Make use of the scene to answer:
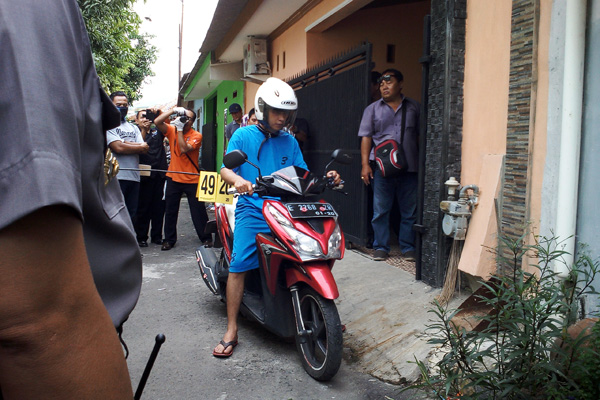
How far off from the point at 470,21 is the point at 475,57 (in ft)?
1.01

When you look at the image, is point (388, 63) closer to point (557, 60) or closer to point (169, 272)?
point (169, 272)

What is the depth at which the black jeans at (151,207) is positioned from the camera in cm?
830

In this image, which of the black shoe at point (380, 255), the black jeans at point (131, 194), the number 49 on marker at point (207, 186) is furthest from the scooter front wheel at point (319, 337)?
the black jeans at point (131, 194)

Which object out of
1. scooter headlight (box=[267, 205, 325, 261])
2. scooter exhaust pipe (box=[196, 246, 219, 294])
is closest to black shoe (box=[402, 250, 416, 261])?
scooter exhaust pipe (box=[196, 246, 219, 294])

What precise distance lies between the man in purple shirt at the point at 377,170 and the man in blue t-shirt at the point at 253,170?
2073mm

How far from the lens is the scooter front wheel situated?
331cm

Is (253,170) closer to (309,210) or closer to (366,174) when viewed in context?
(309,210)

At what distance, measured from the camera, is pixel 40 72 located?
652 mm

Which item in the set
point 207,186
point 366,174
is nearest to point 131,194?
point 207,186

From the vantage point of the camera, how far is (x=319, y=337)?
3611 mm

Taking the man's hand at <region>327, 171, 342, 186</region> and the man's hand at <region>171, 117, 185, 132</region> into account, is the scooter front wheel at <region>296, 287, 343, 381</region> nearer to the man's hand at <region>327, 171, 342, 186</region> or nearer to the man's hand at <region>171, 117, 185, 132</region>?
the man's hand at <region>327, 171, 342, 186</region>

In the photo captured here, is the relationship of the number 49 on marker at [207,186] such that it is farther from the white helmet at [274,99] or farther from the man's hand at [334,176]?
the man's hand at [334,176]

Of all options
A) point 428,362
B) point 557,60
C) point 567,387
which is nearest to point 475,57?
point 557,60

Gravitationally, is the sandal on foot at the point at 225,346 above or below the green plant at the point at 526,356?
below
